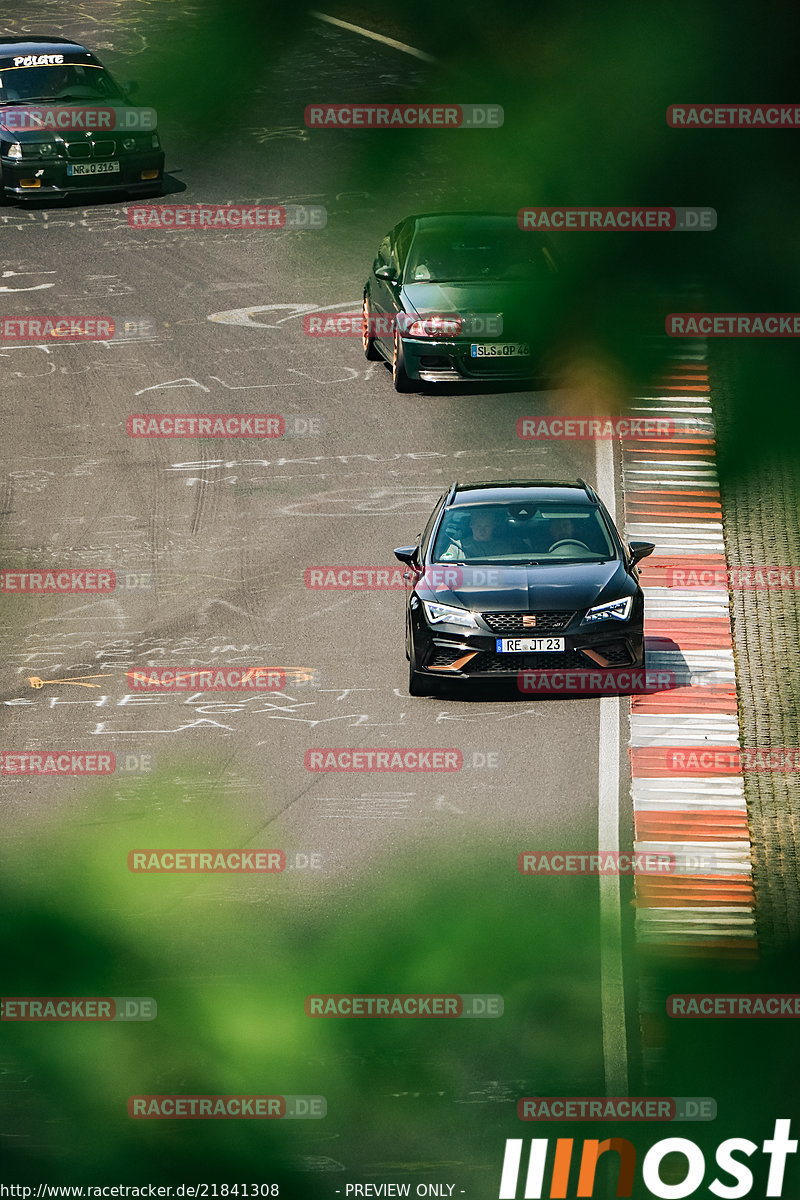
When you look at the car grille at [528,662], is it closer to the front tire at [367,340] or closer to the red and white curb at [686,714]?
the red and white curb at [686,714]

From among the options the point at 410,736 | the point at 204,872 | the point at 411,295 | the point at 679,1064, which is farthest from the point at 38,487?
the point at 679,1064

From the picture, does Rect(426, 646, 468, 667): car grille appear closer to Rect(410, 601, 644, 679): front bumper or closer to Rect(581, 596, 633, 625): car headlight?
Rect(410, 601, 644, 679): front bumper

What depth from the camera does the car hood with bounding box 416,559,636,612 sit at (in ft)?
40.3

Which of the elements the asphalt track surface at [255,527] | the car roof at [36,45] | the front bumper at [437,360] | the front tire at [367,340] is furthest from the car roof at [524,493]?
the front tire at [367,340]

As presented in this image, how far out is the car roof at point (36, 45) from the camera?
18.9 ft

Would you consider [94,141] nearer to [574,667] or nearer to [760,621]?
[574,667]

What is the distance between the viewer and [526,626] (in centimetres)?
1218

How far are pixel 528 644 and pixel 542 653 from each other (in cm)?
12

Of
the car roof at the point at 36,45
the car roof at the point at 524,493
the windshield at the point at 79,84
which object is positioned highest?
the car roof at the point at 36,45

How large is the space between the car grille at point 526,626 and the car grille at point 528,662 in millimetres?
175

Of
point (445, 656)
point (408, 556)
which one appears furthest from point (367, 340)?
point (445, 656)

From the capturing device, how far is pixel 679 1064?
11.4 feet

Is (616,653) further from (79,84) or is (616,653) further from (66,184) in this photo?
(79,84)

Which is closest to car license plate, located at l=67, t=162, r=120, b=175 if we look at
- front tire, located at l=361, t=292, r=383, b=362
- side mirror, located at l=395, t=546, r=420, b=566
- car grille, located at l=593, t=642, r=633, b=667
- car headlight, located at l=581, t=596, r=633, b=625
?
side mirror, located at l=395, t=546, r=420, b=566
